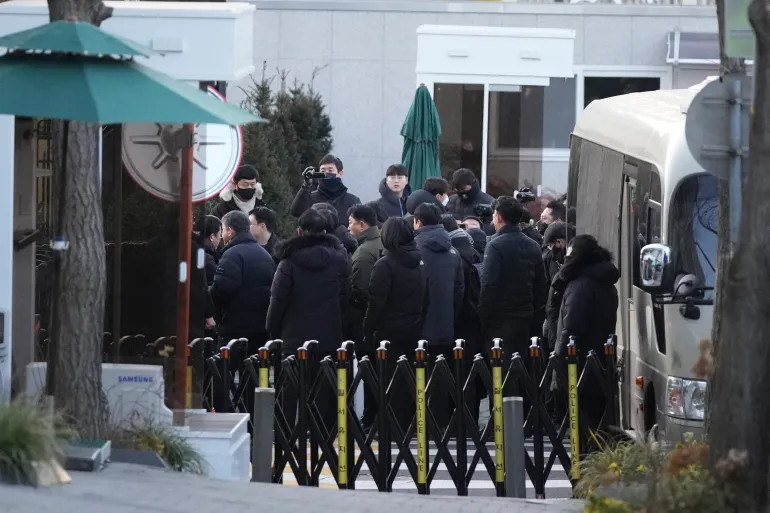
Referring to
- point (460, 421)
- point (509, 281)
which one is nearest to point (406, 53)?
point (509, 281)

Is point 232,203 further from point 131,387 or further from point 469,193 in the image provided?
point 131,387

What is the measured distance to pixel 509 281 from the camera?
1384 centimetres

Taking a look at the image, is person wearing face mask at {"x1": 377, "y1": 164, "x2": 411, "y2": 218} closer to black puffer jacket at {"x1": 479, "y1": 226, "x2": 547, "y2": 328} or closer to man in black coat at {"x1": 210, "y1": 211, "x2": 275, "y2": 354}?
black puffer jacket at {"x1": 479, "y1": 226, "x2": 547, "y2": 328}

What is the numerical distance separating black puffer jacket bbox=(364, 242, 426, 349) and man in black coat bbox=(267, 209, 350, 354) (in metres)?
0.46

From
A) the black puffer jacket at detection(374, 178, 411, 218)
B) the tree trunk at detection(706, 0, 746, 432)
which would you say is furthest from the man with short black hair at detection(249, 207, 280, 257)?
the tree trunk at detection(706, 0, 746, 432)

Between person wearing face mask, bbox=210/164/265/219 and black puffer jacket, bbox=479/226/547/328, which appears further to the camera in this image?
person wearing face mask, bbox=210/164/265/219

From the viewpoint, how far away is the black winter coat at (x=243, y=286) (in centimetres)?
1331

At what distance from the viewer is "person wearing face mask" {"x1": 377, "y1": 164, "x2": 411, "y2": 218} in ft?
55.6

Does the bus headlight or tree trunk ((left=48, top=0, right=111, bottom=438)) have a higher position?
tree trunk ((left=48, top=0, right=111, bottom=438))

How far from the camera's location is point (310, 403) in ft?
38.1

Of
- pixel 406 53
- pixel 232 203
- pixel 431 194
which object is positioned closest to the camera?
pixel 232 203

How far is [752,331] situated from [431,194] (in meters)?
9.10

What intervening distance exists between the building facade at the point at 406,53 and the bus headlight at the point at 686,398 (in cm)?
1414

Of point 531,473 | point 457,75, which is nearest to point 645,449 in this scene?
point 531,473
